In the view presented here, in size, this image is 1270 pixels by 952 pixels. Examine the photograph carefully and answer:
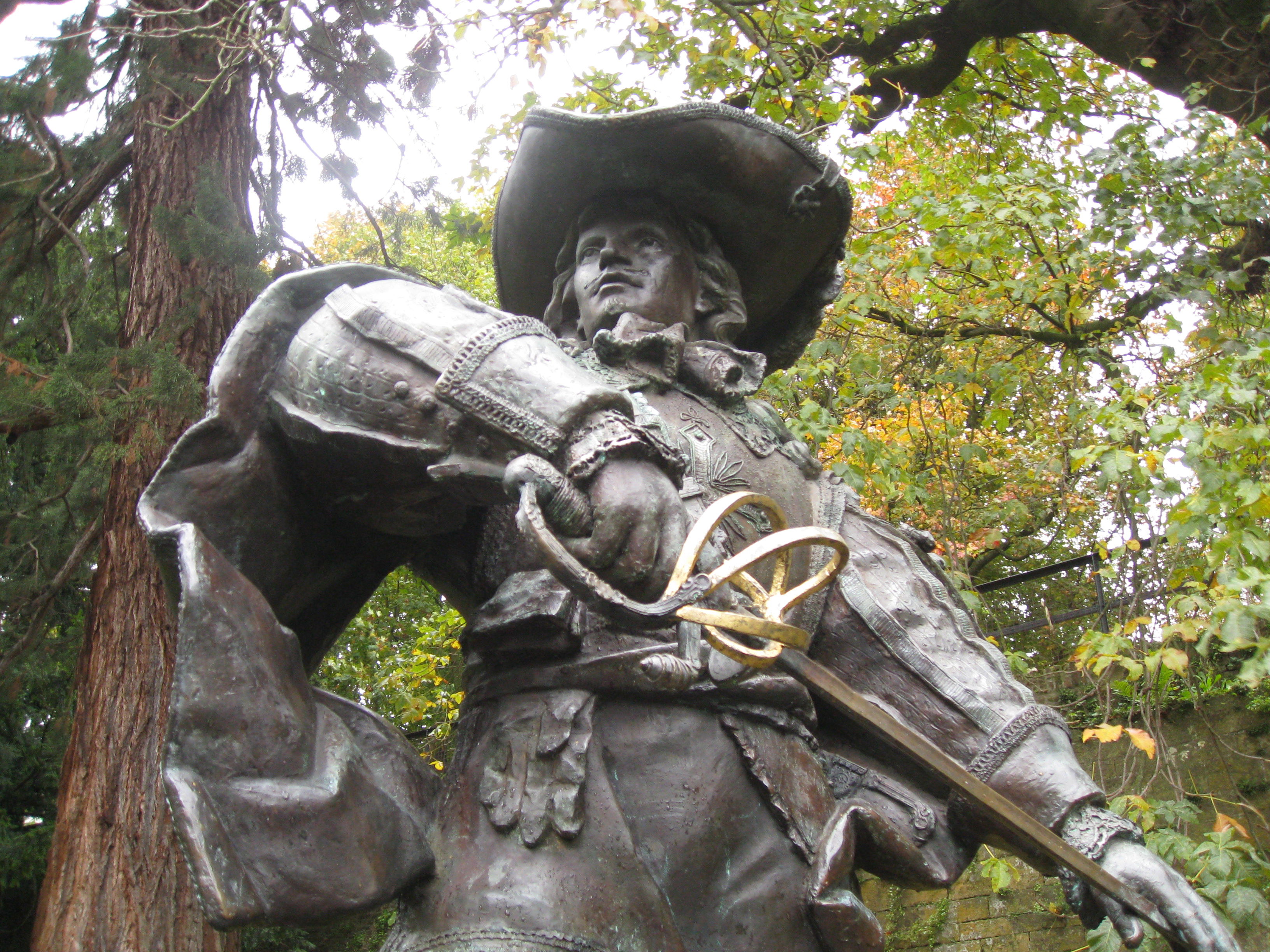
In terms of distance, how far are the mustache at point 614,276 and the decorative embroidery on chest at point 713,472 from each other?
305 millimetres

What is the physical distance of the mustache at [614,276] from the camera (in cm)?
239

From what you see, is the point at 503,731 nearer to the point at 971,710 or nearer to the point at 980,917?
the point at 971,710

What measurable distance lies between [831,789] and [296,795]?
0.95 meters

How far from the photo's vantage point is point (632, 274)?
7.88ft

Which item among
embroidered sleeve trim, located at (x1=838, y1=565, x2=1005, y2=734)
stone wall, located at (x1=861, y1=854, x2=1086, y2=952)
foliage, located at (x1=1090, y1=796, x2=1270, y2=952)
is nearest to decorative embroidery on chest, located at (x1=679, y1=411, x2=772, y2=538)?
embroidered sleeve trim, located at (x1=838, y1=565, x2=1005, y2=734)

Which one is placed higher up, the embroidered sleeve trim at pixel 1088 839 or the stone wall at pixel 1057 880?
the embroidered sleeve trim at pixel 1088 839

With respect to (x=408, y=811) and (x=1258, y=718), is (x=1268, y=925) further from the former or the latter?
(x=408, y=811)

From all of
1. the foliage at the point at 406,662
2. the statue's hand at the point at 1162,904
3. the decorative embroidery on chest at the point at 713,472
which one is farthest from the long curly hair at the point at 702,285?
the foliage at the point at 406,662

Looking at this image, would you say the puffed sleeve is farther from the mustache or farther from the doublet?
the mustache

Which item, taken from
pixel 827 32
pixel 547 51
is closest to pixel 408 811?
pixel 547 51

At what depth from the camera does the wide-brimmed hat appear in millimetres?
2342

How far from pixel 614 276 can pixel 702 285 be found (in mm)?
253

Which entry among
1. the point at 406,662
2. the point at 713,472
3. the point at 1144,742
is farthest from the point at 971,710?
the point at 406,662

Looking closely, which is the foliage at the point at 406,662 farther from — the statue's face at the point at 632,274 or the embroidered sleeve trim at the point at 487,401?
the embroidered sleeve trim at the point at 487,401
